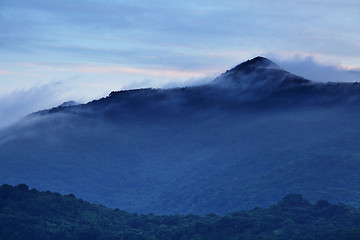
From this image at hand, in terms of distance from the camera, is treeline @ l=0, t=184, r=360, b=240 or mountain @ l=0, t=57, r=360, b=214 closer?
treeline @ l=0, t=184, r=360, b=240

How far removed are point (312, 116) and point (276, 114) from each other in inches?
629

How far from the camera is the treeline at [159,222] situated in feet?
206

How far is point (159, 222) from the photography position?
2995 inches

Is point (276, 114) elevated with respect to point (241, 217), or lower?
elevated

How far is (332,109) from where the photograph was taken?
18225cm

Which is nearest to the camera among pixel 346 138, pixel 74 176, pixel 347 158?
pixel 347 158

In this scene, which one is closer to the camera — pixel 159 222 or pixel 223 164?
pixel 159 222

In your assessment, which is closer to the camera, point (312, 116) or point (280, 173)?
point (280, 173)

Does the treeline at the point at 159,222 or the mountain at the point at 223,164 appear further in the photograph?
the mountain at the point at 223,164

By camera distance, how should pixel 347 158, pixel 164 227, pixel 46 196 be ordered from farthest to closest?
pixel 347 158, pixel 46 196, pixel 164 227

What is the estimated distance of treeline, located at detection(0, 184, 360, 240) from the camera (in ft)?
206

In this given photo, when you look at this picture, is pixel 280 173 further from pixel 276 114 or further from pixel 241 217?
pixel 241 217

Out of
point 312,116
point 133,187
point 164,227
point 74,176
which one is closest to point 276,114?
point 312,116

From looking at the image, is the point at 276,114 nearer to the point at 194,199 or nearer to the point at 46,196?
the point at 194,199
